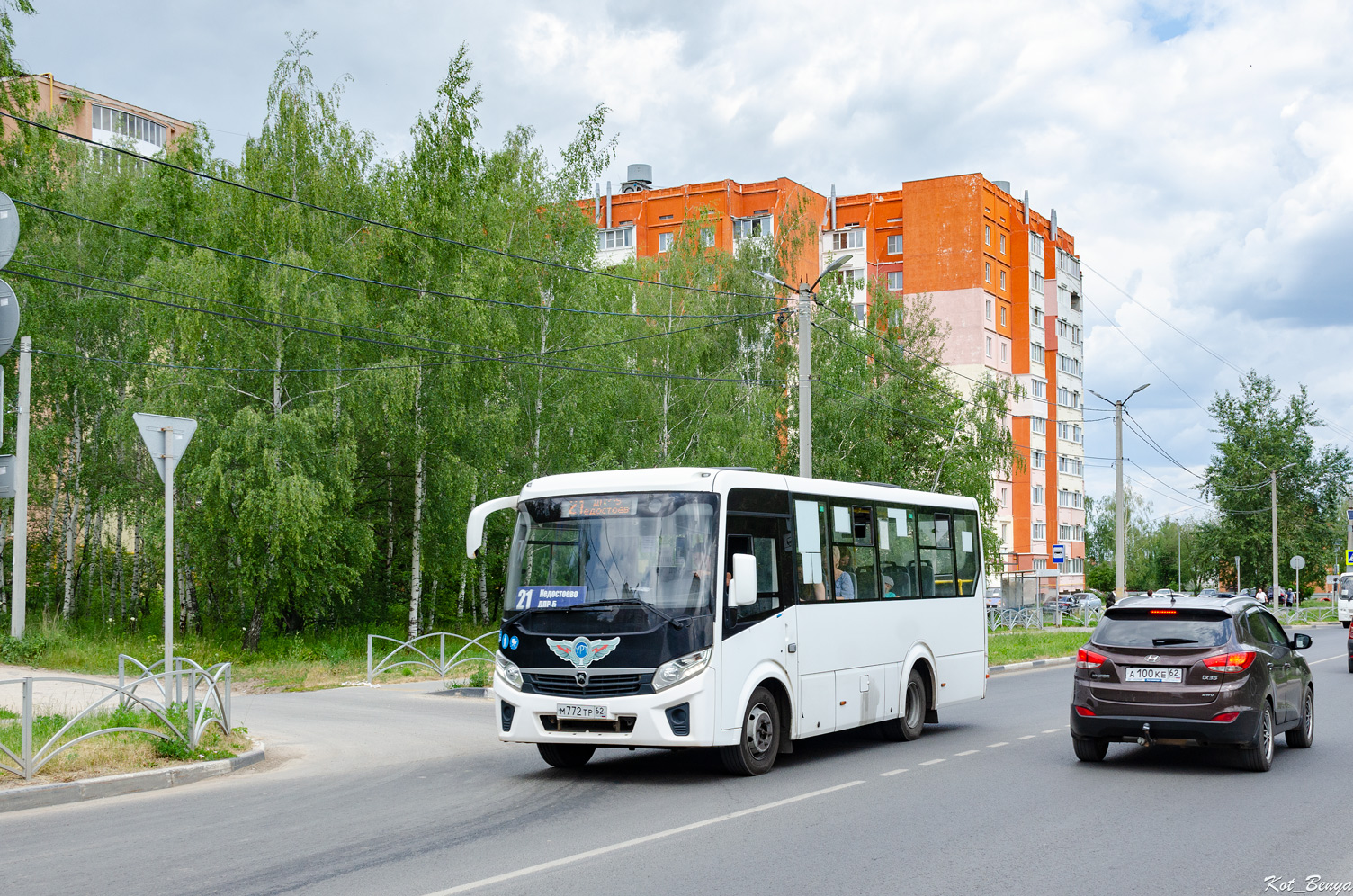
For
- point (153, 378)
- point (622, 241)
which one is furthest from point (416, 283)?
point (622, 241)

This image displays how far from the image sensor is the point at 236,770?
12.3m

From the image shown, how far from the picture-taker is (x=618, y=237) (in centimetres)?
7869

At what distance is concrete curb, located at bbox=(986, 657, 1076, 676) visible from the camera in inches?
1100

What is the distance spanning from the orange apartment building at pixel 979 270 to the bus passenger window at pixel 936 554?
5483cm

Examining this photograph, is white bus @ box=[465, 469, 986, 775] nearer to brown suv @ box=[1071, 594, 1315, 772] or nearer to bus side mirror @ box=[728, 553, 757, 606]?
bus side mirror @ box=[728, 553, 757, 606]

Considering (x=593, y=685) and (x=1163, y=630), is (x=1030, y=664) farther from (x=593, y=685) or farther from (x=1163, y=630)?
(x=593, y=685)

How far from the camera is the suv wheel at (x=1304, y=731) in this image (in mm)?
13406

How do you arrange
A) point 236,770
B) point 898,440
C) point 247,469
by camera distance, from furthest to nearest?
point 898,440 < point 247,469 < point 236,770

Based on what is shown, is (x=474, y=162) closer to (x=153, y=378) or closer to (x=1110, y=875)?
(x=153, y=378)

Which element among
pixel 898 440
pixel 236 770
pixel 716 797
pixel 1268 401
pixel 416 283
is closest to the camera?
pixel 716 797

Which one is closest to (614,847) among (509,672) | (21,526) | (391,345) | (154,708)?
(509,672)

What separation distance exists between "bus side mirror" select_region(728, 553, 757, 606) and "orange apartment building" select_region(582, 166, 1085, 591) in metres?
60.0

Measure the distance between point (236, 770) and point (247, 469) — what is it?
15543mm

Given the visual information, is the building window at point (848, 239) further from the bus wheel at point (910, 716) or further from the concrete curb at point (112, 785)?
the concrete curb at point (112, 785)
